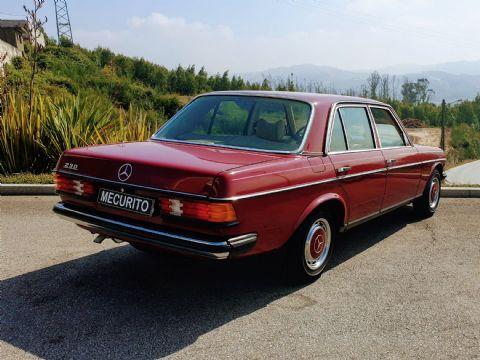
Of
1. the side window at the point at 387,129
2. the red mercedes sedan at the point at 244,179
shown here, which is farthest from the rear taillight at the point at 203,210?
the side window at the point at 387,129

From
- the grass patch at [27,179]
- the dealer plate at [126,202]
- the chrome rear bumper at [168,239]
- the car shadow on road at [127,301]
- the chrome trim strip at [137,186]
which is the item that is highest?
the chrome trim strip at [137,186]

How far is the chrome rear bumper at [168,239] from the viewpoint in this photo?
308 cm

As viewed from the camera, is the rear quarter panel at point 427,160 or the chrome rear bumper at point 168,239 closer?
the chrome rear bumper at point 168,239

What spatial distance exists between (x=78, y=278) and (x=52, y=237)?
1328 millimetres

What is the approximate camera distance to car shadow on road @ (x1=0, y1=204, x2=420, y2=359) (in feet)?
9.70

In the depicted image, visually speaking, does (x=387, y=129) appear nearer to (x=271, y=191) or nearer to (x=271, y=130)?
(x=271, y=130)

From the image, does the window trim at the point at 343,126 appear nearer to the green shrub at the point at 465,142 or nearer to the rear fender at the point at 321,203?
the rear fender at the point at 321,203

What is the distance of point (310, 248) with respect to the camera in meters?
3.99

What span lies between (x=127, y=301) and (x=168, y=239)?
2.45 ft

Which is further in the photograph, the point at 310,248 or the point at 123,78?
the point at 123,78

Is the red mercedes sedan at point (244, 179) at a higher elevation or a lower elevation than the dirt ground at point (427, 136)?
higher

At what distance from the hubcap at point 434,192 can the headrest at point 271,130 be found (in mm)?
3363

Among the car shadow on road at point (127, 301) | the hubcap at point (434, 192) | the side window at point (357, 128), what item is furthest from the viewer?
the hubcap at point (434, 192)

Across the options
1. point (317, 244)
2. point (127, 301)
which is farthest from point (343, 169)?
point (127, 301)
